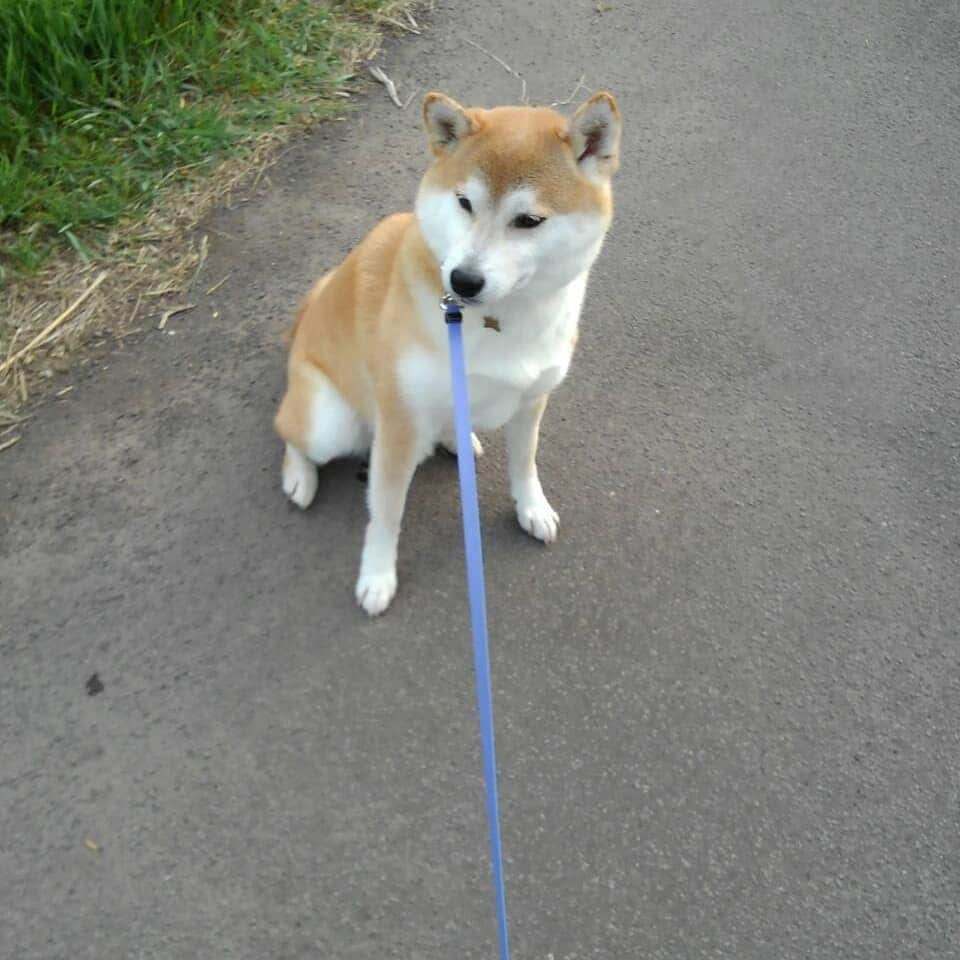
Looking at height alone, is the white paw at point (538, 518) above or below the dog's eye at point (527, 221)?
below

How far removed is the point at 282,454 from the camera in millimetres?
2855

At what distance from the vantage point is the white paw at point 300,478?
2701 millimetres

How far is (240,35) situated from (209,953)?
348 centimetres

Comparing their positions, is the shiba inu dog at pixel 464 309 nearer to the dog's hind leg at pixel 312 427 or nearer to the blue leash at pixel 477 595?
the dog's hind leg at pixel 312 427

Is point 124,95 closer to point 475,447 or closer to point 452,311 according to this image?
point 475,447

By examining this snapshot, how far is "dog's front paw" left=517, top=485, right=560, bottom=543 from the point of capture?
8.86 feet

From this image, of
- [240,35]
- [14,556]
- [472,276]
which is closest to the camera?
[472,276]

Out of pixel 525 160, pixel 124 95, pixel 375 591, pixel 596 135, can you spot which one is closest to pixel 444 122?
pixel 525 160

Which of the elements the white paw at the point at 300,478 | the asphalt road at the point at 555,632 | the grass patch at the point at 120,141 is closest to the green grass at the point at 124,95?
the grass patch at the point at 120,141

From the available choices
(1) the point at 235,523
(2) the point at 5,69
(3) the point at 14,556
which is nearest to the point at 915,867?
(1) the point at 235,523

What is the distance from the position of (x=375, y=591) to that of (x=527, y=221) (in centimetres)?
113

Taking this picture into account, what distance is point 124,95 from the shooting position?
3.55m

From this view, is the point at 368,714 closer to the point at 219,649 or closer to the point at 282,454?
the point at 219,649

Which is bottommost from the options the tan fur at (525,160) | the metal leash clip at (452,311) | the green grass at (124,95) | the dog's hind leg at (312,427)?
the dog's hind leg at (312,427)
